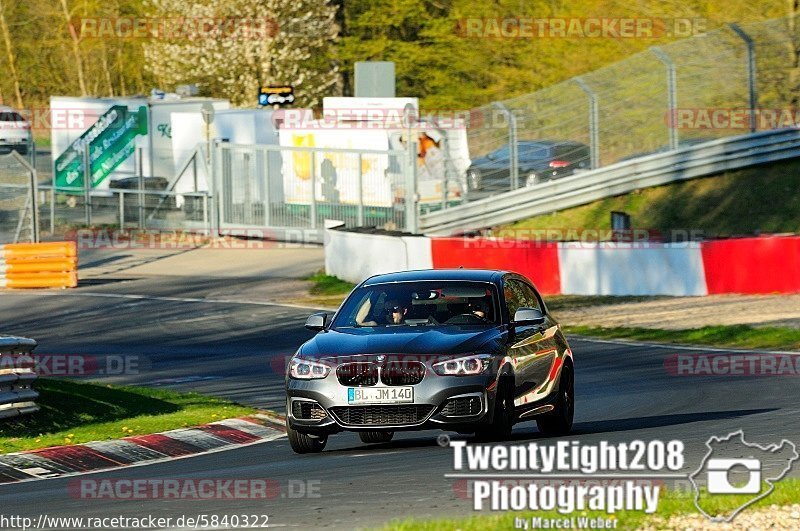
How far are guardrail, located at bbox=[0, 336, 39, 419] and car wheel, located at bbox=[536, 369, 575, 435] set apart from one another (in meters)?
4.36

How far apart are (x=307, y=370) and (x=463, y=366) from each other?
45.7 inches

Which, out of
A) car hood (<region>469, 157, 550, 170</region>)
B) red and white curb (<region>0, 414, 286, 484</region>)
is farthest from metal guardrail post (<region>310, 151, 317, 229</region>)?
red and white curb (<region>0, 414, 286, 484</region>)

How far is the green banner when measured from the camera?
1684 inches

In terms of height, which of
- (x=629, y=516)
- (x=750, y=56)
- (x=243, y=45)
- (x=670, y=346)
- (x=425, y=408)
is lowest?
(x=670, y=346)

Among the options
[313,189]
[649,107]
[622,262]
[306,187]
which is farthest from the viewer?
[306,187]

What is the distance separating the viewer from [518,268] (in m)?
28.6

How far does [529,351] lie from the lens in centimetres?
1220

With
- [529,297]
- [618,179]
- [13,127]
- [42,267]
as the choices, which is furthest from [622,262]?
[13,127]

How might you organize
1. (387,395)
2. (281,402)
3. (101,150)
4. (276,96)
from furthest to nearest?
1. (276,96)
2. (101,150)
3. (281,402)
4. (387,395)

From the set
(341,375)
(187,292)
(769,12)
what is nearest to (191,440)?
(341,375)

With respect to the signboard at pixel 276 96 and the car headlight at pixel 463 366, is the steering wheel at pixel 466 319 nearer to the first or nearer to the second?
the car headlight at pixel 463 366

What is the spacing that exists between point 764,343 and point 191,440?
10690 millimetres

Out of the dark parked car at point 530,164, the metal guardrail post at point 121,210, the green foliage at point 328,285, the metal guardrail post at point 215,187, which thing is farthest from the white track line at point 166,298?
the metal guardrail post at point 121,210

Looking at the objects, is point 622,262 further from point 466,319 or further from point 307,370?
point 307,370
